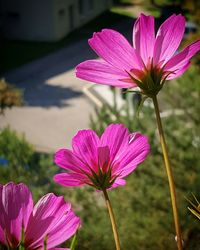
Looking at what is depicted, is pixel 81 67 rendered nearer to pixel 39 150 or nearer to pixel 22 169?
pixel 22 169

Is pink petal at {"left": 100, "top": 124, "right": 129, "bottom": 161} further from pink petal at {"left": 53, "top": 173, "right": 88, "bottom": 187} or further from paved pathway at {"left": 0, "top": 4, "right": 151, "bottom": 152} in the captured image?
paved pathway at {"left": 0, "top": 4, "right": 151, "bottom": 152}

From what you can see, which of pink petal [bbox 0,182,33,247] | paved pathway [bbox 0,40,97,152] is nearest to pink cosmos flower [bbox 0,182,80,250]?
pink petal [bbox 0,182,33,247]

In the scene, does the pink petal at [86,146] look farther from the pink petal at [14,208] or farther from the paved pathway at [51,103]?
the paved pathway at [51,103]

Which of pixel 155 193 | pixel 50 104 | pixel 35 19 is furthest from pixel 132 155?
pixel 35 19

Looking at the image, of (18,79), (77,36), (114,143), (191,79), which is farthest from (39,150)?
(77,36)

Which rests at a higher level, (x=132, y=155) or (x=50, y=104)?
(x=132, y=155)

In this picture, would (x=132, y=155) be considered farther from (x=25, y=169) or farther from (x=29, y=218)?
(x=25, y=169)
